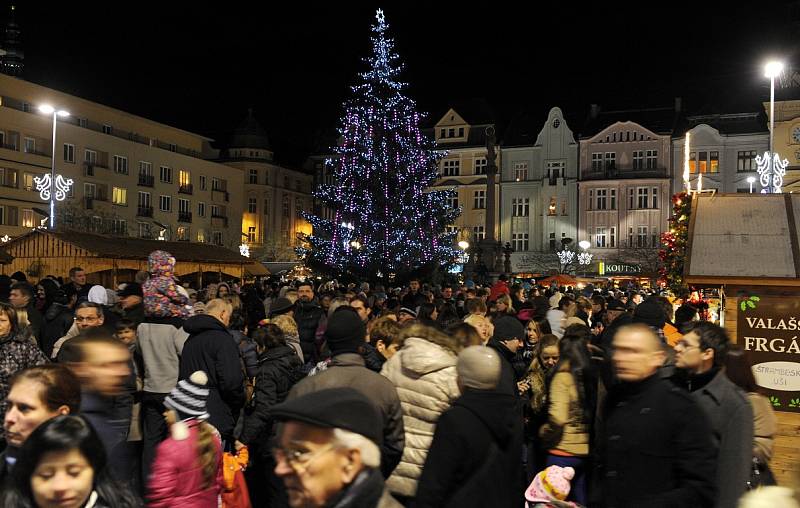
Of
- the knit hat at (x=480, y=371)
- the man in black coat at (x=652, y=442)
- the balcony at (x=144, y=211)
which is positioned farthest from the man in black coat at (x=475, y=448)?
the balcony at (x=144, y=211)

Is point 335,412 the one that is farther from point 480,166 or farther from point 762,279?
point 480,166

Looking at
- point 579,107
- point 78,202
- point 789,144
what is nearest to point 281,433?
point 78,202

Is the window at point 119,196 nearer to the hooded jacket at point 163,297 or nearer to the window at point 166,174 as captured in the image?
the window at point 166,174

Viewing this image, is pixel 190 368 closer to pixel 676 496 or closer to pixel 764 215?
pixel 676 496

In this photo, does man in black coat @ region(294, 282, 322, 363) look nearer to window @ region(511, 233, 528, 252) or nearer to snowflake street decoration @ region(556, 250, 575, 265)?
snowflake street decoration @ region(556, 250, 575, 265)

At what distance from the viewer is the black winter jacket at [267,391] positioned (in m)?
6.65

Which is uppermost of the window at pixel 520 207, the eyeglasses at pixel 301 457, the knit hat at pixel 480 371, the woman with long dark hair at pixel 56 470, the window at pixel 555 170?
the window at pixel 555 170

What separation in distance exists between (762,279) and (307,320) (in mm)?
5530

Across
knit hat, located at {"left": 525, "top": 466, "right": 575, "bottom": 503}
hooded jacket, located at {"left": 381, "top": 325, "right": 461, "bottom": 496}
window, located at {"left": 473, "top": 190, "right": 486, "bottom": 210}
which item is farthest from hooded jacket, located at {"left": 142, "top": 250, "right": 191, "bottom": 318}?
window, located at {"left": 473, "top": 190, "right": 486, "bottom": 210}

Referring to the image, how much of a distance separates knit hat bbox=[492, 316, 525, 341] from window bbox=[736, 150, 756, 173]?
54.9 metres

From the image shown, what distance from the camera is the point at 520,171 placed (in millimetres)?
65625

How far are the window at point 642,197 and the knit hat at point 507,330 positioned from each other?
5594 cm

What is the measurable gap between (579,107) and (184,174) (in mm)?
33078

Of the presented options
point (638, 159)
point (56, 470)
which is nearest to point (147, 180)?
point (638, 159)
